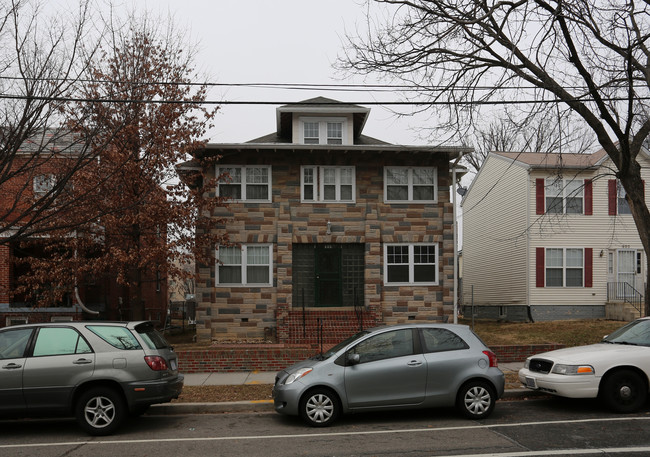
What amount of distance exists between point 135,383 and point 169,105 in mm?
10402

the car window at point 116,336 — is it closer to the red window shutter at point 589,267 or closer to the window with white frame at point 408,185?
the window with white frame at point 408,185

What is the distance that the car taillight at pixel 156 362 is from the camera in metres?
8.57

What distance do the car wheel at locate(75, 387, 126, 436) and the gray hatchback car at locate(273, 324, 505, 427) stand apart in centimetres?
231

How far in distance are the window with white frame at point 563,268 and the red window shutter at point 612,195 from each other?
2099mm

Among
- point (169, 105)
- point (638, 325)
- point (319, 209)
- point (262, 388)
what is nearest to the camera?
point (638, 325)

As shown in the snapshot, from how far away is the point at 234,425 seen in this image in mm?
9125

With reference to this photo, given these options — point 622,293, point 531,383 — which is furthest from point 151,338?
point 622,293

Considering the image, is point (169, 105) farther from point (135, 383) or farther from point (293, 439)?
point (293, 439)

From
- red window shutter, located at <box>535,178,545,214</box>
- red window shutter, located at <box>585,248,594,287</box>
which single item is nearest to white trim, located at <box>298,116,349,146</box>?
red window shutter, located at <box>535,178,545,214</box>

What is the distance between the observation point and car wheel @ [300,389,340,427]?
8.66 m

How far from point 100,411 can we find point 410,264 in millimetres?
12727

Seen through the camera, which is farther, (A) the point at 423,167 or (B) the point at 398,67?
(A) the point at 423,167

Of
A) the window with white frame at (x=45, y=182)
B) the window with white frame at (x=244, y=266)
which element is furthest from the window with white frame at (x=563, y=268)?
A: the window with white frame at (x=45, y=182)

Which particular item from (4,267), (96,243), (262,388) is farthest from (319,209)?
(4,267)
